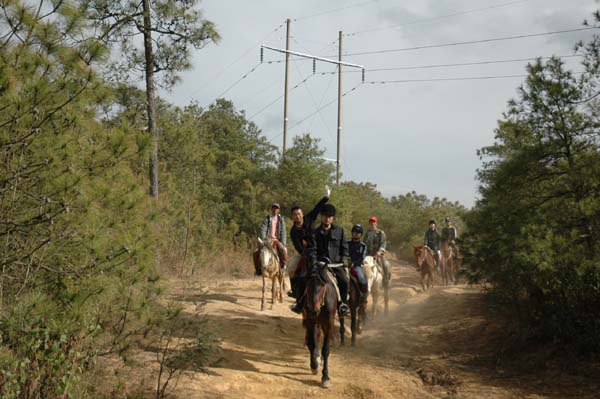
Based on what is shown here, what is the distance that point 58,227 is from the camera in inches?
244

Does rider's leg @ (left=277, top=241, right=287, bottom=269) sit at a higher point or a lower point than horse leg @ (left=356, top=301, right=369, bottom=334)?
higher

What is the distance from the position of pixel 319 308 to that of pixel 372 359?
256 centimetres

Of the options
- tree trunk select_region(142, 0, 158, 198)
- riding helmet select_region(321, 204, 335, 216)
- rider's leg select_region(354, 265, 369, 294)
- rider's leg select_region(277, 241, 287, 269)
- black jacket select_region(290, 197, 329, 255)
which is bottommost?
rider's leg select_region(354, 265, 369, 294)

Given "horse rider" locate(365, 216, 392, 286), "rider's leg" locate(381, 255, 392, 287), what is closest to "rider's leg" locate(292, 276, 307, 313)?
"horse rider" locate(365, 216, 392, 286)

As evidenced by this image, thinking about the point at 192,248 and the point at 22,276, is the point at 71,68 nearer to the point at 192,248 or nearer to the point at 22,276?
the point at 22,276

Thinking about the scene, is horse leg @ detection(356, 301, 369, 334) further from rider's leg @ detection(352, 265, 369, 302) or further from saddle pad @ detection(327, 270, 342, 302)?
saddle pad @ detection(327, 270, 342, 302)

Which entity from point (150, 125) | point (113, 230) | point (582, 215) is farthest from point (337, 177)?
point (113, 230)

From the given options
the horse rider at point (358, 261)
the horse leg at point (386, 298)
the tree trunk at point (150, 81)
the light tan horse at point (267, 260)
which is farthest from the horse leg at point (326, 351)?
the tree trunk at point (150, 81)

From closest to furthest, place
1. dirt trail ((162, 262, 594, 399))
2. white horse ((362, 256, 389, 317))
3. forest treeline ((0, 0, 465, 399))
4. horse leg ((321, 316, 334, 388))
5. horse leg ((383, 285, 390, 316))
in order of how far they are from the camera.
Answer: forest treeline ((0, 0, 465, 399)) → dirt trail ((162, 262, 594, 399)) → horse leg ((321, 316, 334, 388)) → white horse ((362, 256, 389, 317)) → horse leg ((383, 285, 390, 316))

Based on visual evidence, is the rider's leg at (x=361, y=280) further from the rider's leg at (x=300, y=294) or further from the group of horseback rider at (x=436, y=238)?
the group of horseback rider at (x=436, y=238)

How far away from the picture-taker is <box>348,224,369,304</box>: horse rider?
11.5m

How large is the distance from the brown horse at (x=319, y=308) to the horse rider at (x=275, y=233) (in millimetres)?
5223

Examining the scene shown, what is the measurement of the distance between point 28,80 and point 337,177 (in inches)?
966

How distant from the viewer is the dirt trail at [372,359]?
8266 millimetres
